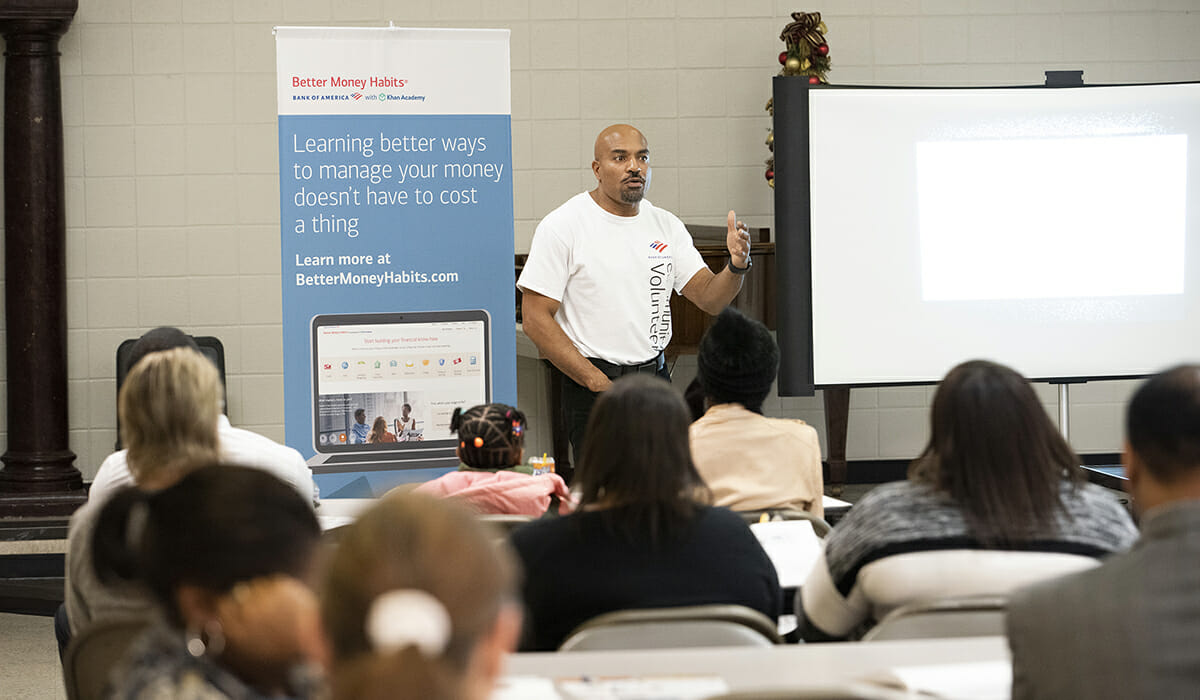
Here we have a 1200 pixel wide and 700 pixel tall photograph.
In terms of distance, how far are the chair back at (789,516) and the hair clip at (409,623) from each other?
5.70 feet

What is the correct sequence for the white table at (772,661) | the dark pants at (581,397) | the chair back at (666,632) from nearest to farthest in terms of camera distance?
the white table at (772,661), the chair back at (666,632), the dark pants at (581,397)

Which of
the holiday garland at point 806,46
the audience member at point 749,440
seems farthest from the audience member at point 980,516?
the holiday garland at point 806,46

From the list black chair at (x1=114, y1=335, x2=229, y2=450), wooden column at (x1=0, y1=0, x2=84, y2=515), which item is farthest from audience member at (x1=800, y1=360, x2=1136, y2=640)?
wooden column at (x1=0, y1=0, x2=84, y2=515)

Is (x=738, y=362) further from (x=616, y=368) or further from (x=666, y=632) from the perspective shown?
(x=616, y=368)

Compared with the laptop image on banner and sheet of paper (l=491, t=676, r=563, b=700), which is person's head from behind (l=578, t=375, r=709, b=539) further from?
the laptop image on banner

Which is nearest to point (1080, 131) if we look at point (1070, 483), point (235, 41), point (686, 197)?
point (686, 197)

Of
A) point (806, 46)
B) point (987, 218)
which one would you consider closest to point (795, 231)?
point (987, 218)

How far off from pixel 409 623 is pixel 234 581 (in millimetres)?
399

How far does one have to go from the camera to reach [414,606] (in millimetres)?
876

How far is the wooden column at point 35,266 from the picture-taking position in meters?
5.81

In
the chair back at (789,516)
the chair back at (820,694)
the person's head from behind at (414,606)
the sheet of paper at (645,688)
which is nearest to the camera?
the person's head from behind at (414,606)

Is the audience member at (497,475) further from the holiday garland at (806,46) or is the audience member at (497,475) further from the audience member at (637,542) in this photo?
the holiday garland at (806,46)

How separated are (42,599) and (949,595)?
4097 millimetres

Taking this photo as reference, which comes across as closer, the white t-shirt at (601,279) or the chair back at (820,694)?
the chair back at (820,694)
